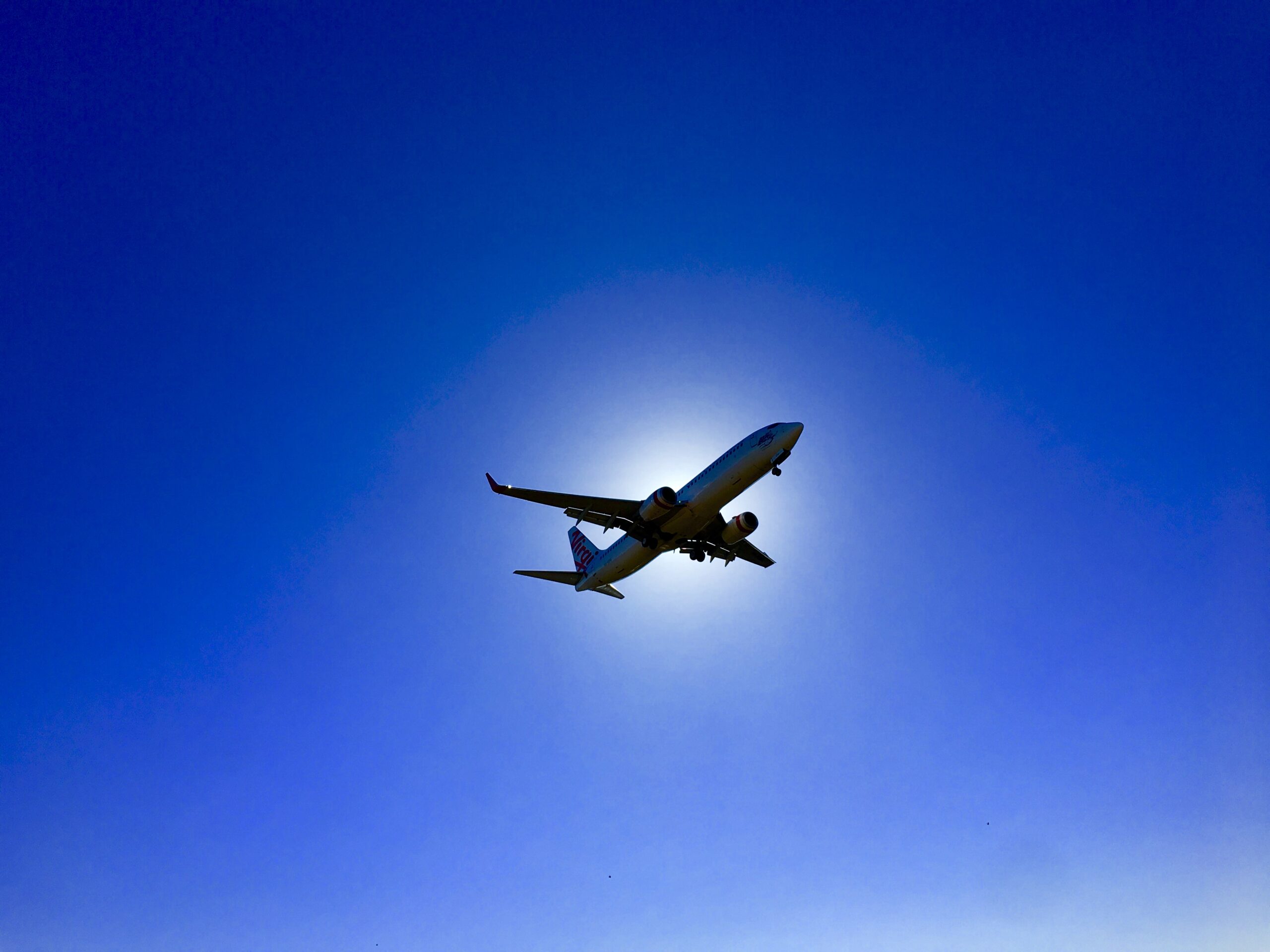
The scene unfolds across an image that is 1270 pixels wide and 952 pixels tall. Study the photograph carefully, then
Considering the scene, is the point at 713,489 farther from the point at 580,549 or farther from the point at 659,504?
the point at 580,549

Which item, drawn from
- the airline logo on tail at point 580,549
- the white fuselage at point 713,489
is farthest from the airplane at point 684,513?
the airline logo on tail at point 580,549

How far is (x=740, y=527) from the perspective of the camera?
5928 centimetres

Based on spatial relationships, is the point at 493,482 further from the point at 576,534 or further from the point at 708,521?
the point at 576,534

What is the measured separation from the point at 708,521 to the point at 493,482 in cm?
1424

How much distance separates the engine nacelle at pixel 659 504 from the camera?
173 ft

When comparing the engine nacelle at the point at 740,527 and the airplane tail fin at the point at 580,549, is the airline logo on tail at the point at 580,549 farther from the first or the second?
the engine nacelle at the point at 740,527

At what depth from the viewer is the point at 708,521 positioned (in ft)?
181

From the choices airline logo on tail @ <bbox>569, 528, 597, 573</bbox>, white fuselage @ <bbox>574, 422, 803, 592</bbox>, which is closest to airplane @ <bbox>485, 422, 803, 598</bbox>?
white fuselage @ <bbox>574, 422, 803, 592</bbox>

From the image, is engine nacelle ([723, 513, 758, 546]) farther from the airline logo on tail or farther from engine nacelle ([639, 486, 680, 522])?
the airline logo on tail

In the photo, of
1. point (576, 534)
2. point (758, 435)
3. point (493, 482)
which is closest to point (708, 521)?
point (758, 435)

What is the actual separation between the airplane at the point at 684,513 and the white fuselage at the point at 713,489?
4 cm

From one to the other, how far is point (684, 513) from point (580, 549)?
74.1 ft

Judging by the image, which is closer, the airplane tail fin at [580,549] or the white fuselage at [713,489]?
the white fuselage at [713,489]

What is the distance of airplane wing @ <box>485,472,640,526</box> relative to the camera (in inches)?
2094
